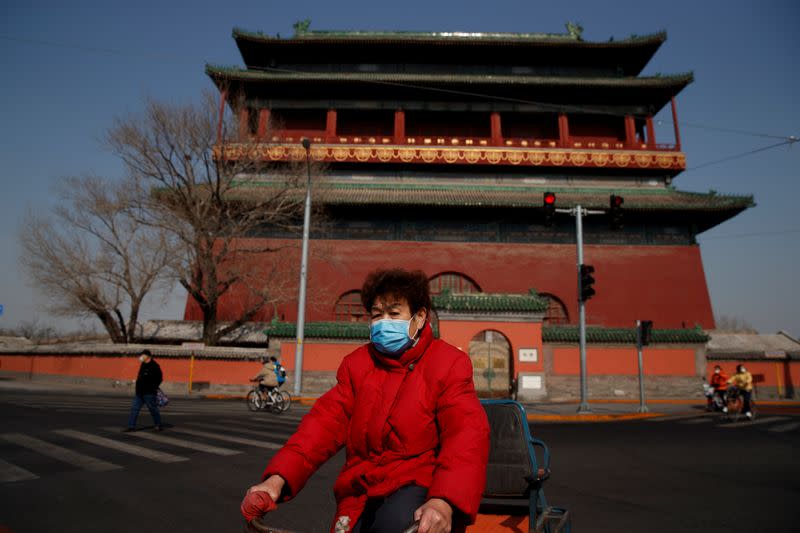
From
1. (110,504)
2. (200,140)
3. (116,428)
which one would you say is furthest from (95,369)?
(110,504)

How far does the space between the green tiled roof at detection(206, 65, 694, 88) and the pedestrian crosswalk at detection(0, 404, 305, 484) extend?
67.6ft

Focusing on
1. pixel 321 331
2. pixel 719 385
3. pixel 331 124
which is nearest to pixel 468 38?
pixel 331 124

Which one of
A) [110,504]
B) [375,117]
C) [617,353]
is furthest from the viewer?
[375,117]

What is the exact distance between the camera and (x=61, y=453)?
21.2 feet

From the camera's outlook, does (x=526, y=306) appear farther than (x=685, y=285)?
No

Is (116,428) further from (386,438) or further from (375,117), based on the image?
(375,117)

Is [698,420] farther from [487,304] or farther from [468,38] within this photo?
[468,38]

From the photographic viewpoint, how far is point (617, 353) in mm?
19188

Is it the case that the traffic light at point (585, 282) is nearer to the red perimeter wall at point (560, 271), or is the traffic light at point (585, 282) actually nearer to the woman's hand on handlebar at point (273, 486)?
the red perimeter wall at point (560, 271)

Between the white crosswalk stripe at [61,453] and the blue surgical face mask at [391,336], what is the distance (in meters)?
5.02

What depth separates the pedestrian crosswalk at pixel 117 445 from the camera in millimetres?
5805

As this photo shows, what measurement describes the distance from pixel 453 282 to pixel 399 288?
72.0ft

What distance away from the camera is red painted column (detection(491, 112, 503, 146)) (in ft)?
85.1

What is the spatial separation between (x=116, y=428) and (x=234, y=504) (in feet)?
18.1
